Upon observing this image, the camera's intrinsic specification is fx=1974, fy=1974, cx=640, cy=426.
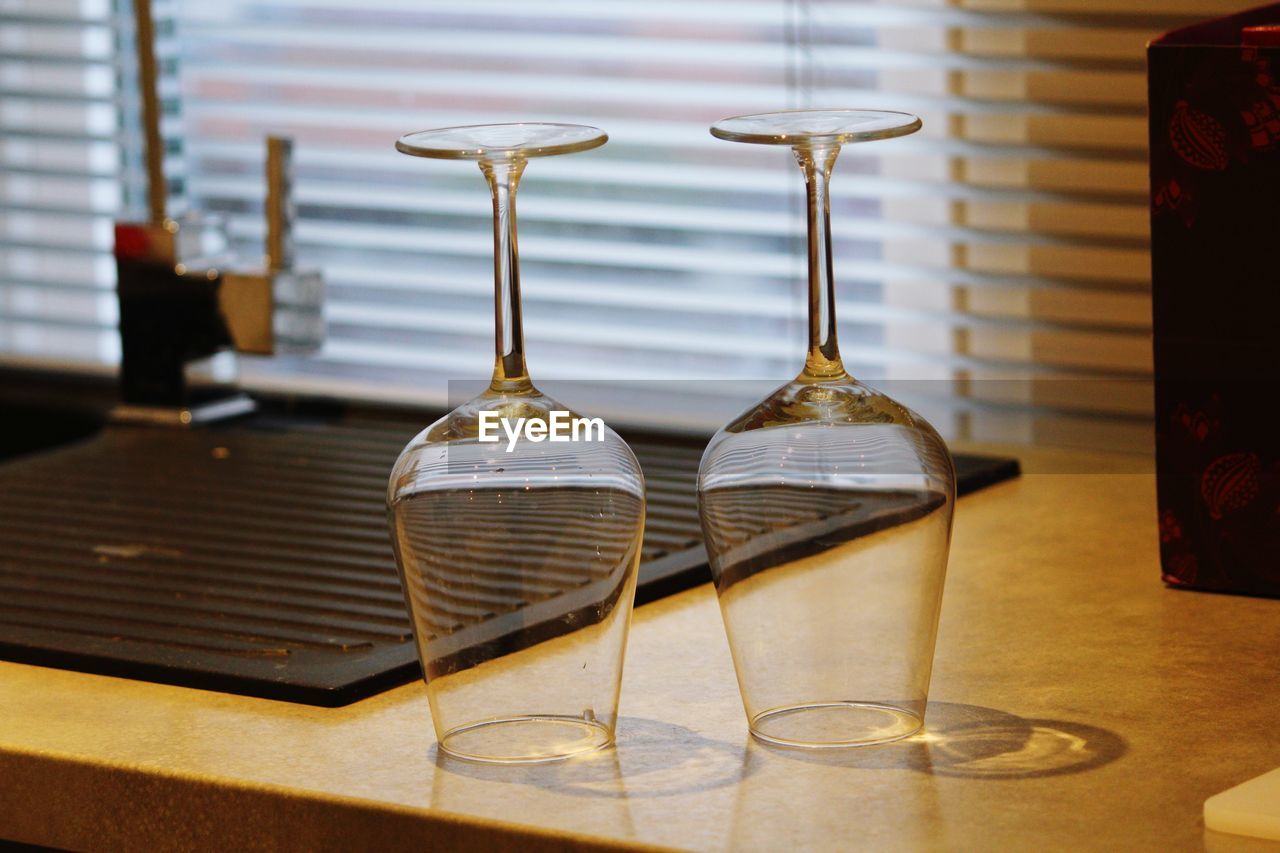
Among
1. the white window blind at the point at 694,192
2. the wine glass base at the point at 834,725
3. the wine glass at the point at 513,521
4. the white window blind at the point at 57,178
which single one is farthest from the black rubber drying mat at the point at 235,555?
the white window blind at the point at 57,178

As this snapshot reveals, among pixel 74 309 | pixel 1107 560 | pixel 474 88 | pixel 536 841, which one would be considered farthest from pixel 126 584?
pixel 74 309

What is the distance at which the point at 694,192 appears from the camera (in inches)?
80.0

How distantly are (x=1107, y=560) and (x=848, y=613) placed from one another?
15.5 inches

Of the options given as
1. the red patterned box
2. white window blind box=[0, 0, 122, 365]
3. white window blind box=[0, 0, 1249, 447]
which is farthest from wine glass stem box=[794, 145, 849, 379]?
white window blind box=[0, 0, 122, 365]

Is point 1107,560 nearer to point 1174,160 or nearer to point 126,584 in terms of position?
point 1174,160

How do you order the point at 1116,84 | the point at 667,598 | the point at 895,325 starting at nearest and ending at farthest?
the point at 667,598 → the point at 1116,84 → the point at 895,325

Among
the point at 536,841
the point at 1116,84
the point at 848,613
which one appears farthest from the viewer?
the point at 1116,84

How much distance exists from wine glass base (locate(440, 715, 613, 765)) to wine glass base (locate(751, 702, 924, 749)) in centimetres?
8

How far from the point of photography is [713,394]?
79.0 inches

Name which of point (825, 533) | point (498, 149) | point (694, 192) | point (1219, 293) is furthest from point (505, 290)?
point (694, 192)

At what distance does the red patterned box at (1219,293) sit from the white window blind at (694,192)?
1.82ft

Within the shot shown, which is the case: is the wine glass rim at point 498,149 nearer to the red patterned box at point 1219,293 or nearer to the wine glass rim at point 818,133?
the wine glass rim at point 818,133

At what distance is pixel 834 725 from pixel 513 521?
0.18 metres

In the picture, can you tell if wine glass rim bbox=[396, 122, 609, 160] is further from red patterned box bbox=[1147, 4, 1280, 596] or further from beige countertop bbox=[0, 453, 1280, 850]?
red patterned box bbox=[1147, 4, 1280, 596]
